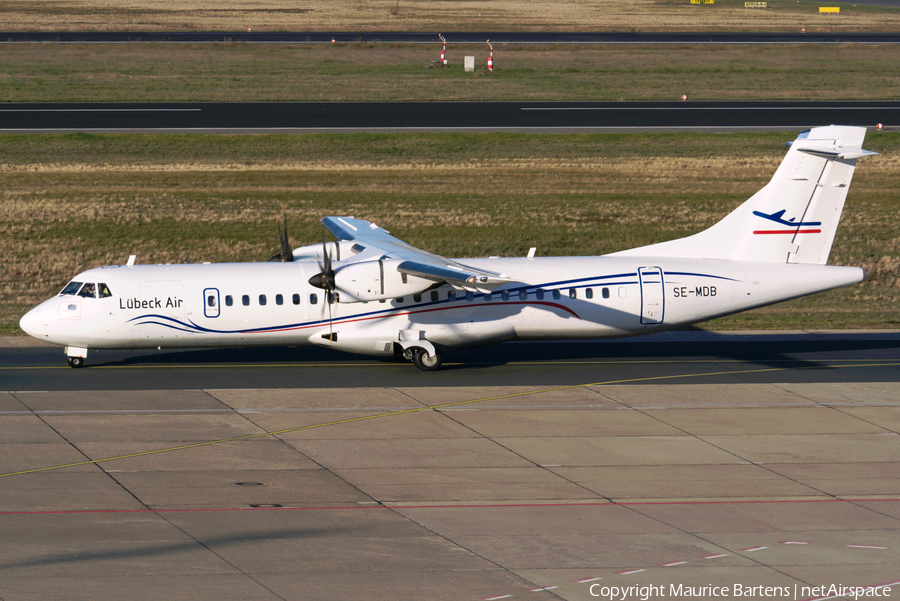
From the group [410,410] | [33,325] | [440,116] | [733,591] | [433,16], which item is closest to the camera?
[733,591]

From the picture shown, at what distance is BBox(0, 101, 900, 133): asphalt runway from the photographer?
203 feet

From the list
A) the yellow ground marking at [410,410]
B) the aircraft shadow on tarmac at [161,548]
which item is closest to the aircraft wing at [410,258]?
the yellow ground marking at [410,410]

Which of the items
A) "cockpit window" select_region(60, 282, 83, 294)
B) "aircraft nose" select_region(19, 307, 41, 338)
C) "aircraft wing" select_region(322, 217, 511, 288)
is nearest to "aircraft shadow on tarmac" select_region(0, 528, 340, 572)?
"aircraft wing" select_region(322, 217, 511, 288)

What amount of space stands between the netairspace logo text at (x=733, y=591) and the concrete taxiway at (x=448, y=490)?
0.23 feet

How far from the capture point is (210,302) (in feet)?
90.1

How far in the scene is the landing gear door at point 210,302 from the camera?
2744cm

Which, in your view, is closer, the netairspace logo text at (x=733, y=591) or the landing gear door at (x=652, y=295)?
the netairspace logo text at (x=733, y=591)

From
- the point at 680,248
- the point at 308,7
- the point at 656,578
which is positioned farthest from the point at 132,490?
the point at 308,7

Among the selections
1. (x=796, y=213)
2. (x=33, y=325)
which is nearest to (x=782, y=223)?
(x=796, y=213)

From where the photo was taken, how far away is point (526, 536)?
1744 centimetres

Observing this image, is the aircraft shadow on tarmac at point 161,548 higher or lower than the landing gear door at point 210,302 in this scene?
lower

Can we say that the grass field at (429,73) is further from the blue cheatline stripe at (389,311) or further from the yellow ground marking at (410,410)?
the yellow ground marking at (410,410)

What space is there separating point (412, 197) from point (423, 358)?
2396cm

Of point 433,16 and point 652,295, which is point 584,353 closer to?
point 652,295
